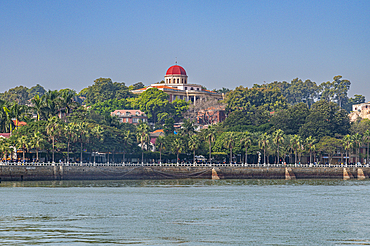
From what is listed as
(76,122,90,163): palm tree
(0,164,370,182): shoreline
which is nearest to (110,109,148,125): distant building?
(76,122,90,163): palm tree

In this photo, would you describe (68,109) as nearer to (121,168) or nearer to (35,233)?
(121,168)

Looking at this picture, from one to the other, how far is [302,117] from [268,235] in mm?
116266

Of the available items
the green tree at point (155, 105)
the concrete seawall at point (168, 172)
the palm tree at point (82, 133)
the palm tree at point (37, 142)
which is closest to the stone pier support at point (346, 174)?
the concrete seawall at point (168, 172)

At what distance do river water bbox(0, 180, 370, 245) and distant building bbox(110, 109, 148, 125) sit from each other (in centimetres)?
9804

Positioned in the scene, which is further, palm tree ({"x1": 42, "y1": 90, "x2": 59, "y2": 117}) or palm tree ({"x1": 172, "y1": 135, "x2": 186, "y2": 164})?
palm tree ({"x1": 42, "y1": 90, "x2": 59, "y2": 117})

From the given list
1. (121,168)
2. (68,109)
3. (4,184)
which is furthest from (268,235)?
(68,109)

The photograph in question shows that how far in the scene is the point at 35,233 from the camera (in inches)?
1609

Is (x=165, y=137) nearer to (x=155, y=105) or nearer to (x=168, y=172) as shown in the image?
(x=168, y=172)

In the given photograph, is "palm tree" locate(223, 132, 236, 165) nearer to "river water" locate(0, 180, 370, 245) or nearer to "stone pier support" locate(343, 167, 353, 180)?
"stone pier support" locate(343, 167, 353, 180)

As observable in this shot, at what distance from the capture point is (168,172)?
105875 millimetres

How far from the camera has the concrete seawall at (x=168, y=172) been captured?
9475cm

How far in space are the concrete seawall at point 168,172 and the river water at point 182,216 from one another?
458 inches

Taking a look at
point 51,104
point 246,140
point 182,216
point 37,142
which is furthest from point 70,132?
point 182,216

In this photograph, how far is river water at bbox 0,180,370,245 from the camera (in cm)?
3953
